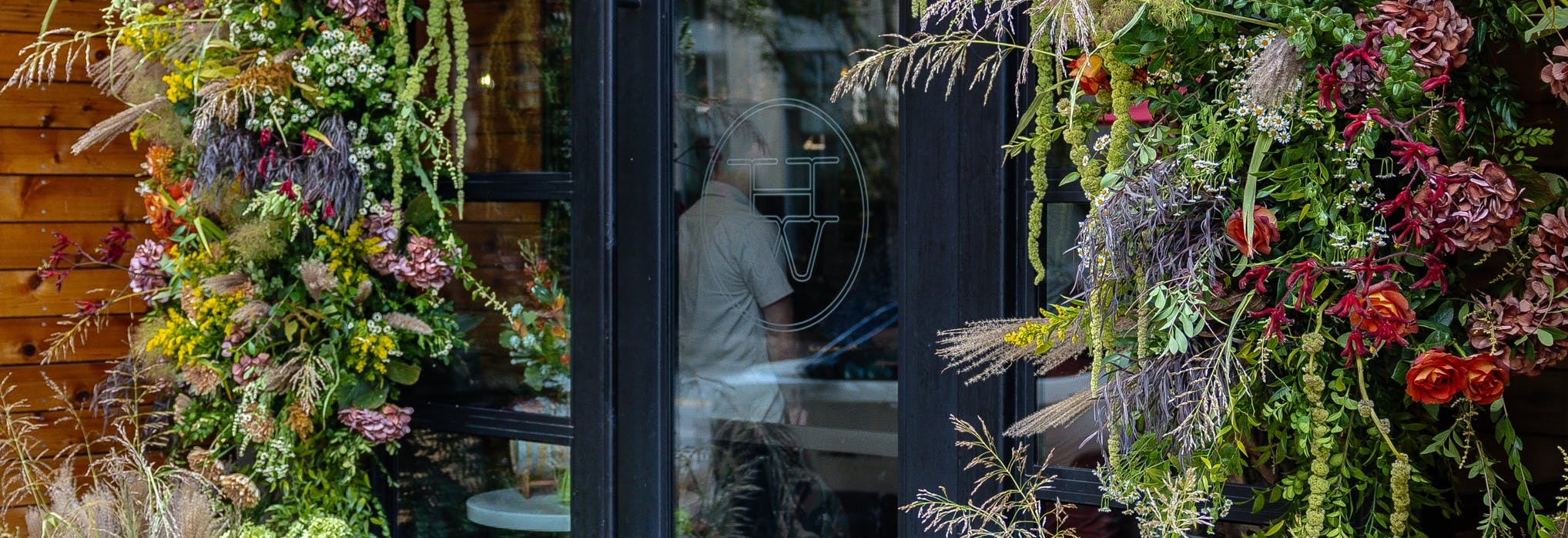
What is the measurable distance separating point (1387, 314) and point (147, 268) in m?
2.40

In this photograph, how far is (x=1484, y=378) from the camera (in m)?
1.45

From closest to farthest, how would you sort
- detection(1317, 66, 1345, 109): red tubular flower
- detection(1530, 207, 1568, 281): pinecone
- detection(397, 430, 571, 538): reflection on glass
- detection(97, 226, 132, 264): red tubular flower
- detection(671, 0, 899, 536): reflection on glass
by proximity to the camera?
detection(1530, 207, 1568, 281): pinecone, detection(1317, 66, 1345, 109): red tubular flower, detection(671, 0, 899, 536): reflection on glass, detection(397, 430, 571, 538): reflection on glass, detection(97, 226, 132, 264): red tubular flower

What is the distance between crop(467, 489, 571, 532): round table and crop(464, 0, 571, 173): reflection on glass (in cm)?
68

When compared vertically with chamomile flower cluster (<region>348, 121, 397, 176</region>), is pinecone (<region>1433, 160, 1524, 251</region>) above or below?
below

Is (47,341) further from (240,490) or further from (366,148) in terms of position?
(366,148)

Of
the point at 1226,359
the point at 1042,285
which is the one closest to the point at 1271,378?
the point at 1226,359

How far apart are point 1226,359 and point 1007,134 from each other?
702mm

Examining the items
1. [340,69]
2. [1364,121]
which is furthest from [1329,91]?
[340,69]

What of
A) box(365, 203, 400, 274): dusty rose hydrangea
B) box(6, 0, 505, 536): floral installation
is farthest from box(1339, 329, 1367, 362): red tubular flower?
box(365, 203, 400, 274): dusty rose hydrangea

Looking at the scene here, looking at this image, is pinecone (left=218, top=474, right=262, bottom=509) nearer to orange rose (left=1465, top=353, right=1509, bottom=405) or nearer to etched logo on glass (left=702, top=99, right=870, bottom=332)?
etched logo on glass (left=702, top=99, right=870, bottom=332)

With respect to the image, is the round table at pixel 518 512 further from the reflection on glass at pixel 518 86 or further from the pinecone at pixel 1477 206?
the pinecone at pixel 1477 206

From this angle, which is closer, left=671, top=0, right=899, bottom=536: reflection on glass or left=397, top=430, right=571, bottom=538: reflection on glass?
left=671, top=0, right=899, bottom=536: reflection on glass

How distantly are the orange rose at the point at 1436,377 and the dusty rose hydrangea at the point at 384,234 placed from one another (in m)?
1.86

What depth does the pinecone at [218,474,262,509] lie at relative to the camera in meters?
2.59
